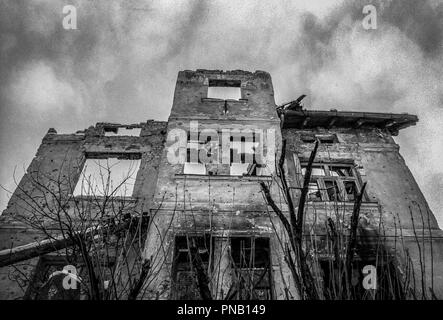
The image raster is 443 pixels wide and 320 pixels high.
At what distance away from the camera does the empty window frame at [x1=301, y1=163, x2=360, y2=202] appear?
846 centimetres

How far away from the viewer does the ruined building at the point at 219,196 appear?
6.41m

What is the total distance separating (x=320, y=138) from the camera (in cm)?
1048

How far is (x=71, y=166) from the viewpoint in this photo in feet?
30.7

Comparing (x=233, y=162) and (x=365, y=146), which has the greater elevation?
(x=365, y=146)

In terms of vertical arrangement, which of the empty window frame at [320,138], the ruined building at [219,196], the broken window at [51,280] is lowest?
the broken window at [51,280]

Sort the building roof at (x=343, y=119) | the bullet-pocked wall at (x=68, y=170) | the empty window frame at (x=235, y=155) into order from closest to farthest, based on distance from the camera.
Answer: the bullet-pocked wall at (x=68, y=170) → the empty window frame at (x=235, y=155) → the building roof at (x=343, y=119)

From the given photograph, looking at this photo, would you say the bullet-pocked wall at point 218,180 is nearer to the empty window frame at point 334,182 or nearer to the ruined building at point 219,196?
the ruined building at point 219,196

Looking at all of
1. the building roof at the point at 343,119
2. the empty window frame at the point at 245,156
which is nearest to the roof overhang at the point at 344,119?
the building roof at the point at 343,119

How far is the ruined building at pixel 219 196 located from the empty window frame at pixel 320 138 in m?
0.04

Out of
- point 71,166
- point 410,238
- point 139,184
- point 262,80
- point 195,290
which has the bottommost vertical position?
point 195,290

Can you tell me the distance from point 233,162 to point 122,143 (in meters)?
3.90

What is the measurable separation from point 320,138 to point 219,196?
15.3 feet
